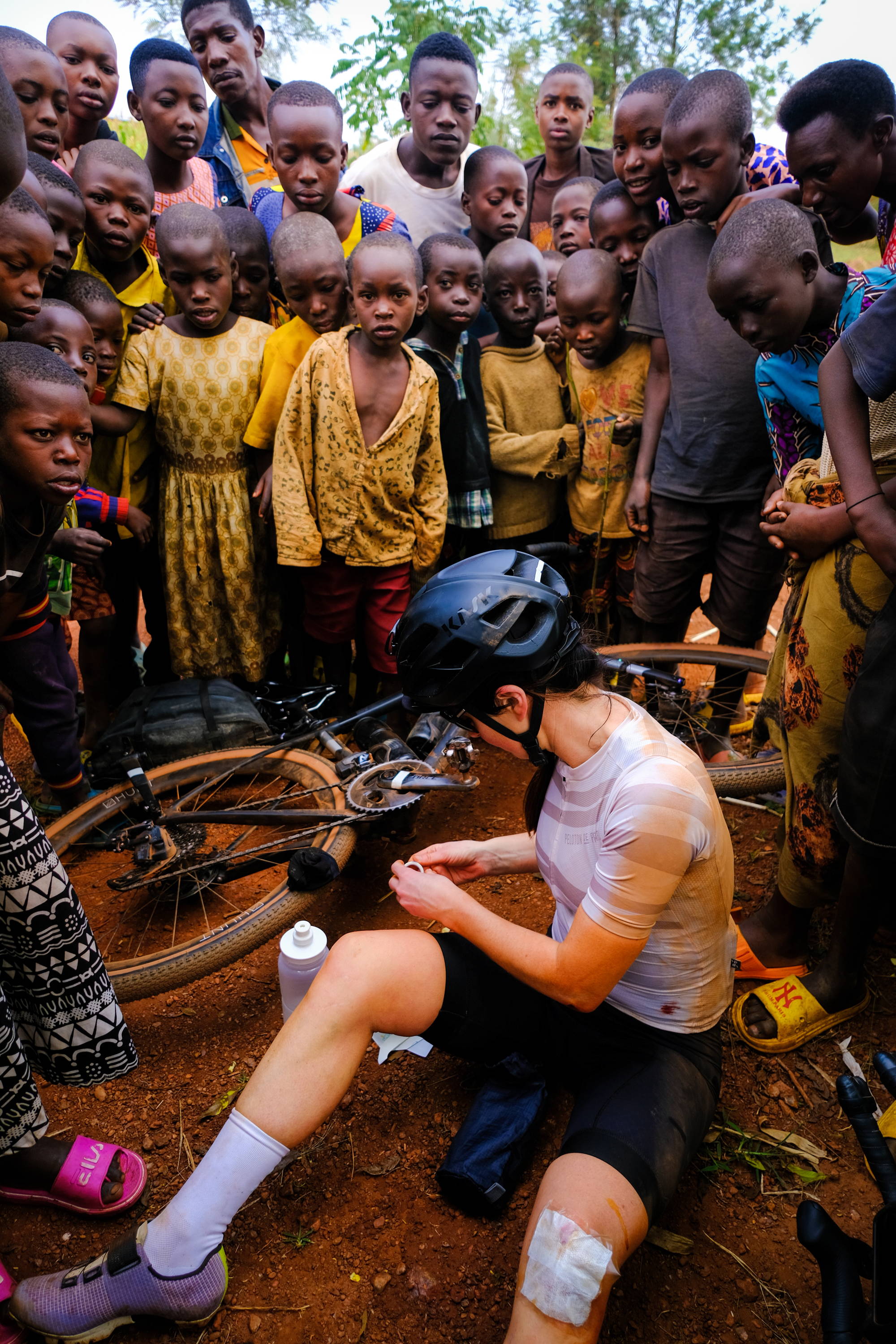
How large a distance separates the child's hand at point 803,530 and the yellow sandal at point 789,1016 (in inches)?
48.6

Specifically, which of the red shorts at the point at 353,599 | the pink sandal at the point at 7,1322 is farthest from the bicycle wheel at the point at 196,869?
the red shorts at the point at 353,599

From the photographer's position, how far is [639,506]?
3600 millimetres

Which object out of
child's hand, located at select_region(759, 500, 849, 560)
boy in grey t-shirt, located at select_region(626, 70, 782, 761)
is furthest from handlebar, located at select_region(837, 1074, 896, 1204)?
boy in grey t-shirt, located at select_region(626, 70, 782, 761)

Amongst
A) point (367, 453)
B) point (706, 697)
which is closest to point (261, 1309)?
point (706, 697)

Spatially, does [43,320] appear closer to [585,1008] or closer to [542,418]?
[542,418]

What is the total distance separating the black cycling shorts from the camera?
5.19ft

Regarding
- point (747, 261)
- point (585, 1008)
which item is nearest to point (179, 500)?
point (747, 261)

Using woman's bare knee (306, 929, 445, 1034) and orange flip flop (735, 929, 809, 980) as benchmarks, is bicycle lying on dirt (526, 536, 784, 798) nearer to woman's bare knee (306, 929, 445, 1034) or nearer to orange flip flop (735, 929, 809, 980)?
orange flip flop (735, 929, 809, 980)

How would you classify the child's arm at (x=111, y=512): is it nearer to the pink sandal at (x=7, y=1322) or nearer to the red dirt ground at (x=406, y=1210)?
the red dirt ground at (x=406, y=1210)

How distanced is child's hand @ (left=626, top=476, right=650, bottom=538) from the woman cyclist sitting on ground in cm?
192

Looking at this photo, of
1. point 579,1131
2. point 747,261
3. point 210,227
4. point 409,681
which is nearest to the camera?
point 579,1131

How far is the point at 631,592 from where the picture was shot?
401cm

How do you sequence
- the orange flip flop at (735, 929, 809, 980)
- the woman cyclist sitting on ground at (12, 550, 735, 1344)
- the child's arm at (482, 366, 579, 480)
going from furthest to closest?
the child's arm at (482, 366, 579, 480)
the orange flip flop at (735, 929, 809, 980)
the woman cyclist sitting on ground at (12, 550, 735, 1344)

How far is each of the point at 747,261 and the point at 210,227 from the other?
7.04ft
